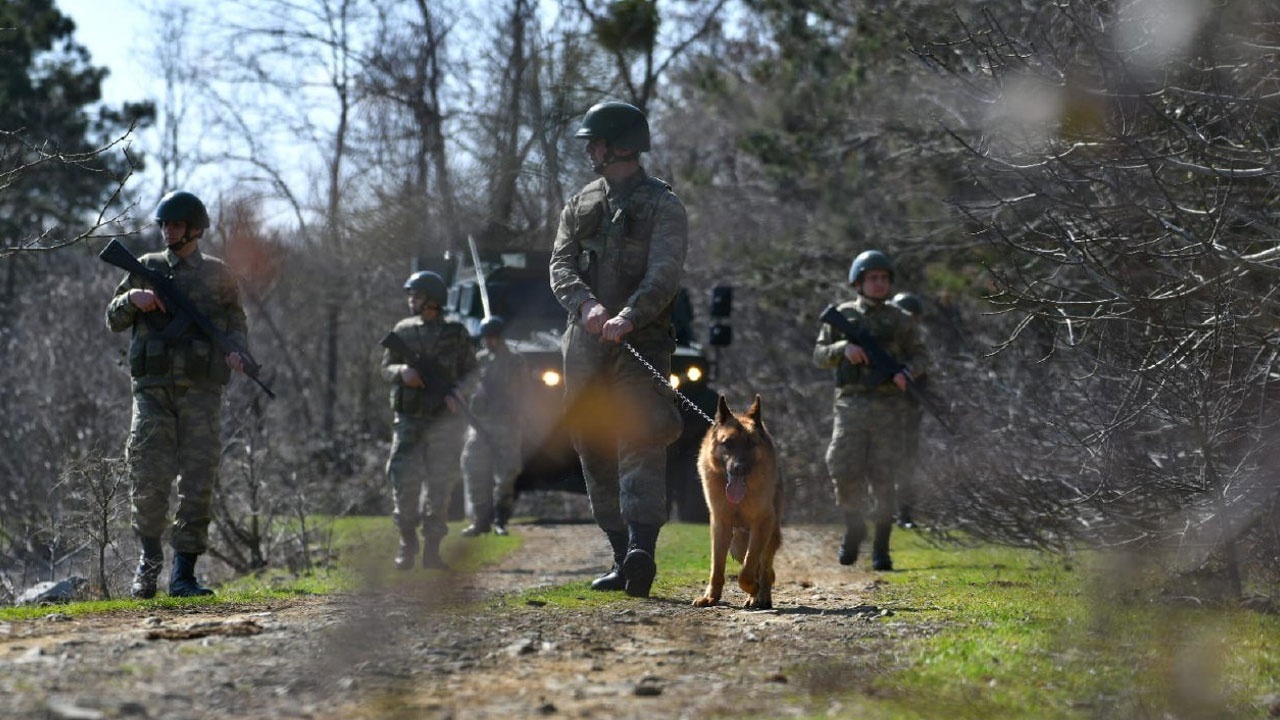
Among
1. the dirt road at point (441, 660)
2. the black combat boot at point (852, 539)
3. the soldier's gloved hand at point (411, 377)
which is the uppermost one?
the soldier's gloved hand at point (411, 377)

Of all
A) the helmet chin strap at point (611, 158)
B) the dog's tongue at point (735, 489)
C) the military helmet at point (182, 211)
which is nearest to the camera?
the dog's tongue at point (735, 489)

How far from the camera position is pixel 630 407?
877 cm

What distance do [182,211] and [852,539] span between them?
546 cm

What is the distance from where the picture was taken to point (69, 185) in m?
32.5

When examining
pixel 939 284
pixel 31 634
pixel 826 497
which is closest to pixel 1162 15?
pixel 31 634

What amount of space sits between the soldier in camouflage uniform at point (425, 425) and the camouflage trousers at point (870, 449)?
9.63 ft

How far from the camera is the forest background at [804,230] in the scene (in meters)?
9.32

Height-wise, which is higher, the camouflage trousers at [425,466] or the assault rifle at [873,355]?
the assault rifle at [873,355]

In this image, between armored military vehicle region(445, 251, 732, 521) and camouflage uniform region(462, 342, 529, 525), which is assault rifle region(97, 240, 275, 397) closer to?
camouflage uniform region(462, 342, 529, 525)

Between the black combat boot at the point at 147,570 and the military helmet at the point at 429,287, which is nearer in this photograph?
the black combat boot at the point at 147,570

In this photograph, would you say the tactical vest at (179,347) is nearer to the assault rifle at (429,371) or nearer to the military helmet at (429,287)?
the assault rifle at (429,371)

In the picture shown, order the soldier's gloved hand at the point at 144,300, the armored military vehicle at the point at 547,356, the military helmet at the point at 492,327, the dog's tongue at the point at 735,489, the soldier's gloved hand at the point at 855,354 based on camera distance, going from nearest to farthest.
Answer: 1. the dog's tongue at the point at 735,489
2. the soldier's gloved hand at the point at 144,300
3. the soldier's gloved hand at the point at 855,354
4. the military helmet at the point at 492,327
5. the armored military vehicle at the point at 547,356

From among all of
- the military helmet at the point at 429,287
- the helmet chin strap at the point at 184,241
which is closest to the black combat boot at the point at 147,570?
the helmet chin strap at the point at 184,241

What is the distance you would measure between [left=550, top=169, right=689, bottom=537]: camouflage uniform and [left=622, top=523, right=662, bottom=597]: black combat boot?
0.06 meters
